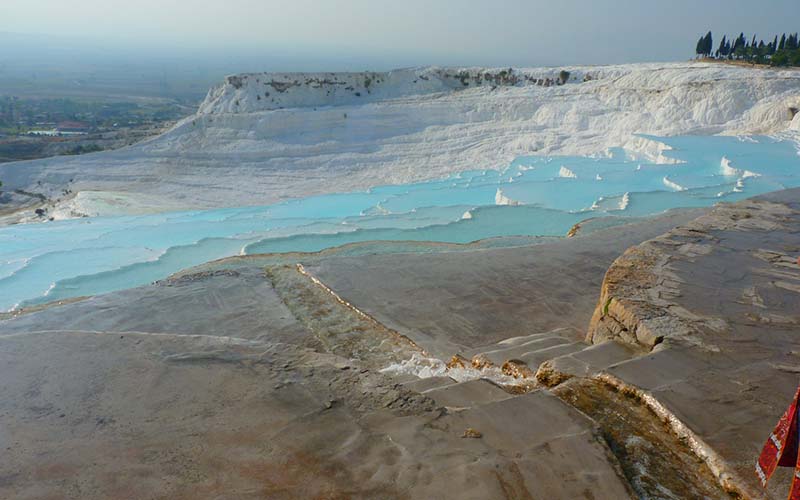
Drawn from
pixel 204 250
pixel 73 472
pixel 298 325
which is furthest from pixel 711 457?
pixel 204 250

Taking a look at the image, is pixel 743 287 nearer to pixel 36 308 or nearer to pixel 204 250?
pixel 36 308

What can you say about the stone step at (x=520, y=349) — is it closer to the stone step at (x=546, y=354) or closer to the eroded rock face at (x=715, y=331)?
the stone step at (x=546, y=354)

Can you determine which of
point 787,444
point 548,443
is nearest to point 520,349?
point 548,443

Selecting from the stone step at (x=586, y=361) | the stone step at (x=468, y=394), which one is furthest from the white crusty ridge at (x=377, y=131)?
the stone step at (x=468, y=394)

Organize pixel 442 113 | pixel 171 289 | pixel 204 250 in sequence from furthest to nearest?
1. pixel 442 113
2. pixel 204 250
3. pixel 171 289

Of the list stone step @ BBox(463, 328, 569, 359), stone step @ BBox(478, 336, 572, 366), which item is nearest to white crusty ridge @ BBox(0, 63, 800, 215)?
stone step @ BBox(463, 328, 569, 359)
